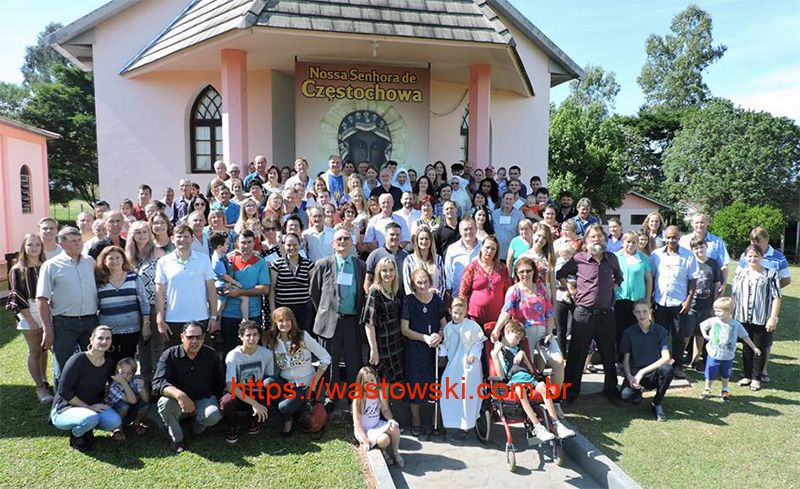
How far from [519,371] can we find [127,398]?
3.88 m

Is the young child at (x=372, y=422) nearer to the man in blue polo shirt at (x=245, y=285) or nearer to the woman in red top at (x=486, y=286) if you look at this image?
the woman in red top at (x=486, y=286)

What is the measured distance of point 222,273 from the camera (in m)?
5.73

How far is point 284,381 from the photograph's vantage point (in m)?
5.30

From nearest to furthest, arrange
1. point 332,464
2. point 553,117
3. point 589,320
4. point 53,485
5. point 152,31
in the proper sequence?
point 53,485 → point 332,464 → point 589,320 → point 152,31 → point 553,117

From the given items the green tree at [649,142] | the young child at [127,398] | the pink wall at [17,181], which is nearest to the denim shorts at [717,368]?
the young child at [127,398]

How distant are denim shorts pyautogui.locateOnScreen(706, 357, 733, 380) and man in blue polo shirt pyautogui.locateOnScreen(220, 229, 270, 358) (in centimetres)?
543

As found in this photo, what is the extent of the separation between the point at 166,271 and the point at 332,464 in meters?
2.59

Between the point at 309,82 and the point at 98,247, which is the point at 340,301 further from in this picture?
the point at 309,82

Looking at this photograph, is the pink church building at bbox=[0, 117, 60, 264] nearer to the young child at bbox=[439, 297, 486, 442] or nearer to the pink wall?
the pink wall

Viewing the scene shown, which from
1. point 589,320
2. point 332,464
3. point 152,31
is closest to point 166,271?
point 332,464

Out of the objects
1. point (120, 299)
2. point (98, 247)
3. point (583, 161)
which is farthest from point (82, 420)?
point (583, 161)

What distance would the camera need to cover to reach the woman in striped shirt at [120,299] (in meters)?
5.28

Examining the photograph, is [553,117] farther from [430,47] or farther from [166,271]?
[166,271]

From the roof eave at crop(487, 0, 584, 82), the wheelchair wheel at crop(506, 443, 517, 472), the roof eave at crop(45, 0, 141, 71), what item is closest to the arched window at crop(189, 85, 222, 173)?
the roof eave at crop(45, 0, 141, 71)
